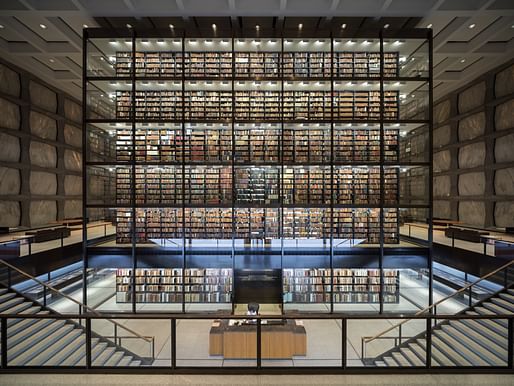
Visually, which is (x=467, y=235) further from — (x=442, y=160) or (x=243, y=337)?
(x=243, y=337)

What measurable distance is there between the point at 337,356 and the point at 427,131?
548cm

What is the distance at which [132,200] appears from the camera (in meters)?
6.13

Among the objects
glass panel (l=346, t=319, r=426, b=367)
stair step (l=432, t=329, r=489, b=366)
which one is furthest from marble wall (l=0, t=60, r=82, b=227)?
stair step (l=432, t=329, r=489, b=366)

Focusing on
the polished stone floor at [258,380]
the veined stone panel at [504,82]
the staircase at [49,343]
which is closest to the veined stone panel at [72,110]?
the staircase at [49,343]

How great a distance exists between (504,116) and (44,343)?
12375mm

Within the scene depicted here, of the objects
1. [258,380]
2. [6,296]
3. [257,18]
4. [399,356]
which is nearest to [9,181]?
[6,296]

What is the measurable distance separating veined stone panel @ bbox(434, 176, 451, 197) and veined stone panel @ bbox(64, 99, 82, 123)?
15310 mm

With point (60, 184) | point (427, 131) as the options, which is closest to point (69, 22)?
point (60, 184)

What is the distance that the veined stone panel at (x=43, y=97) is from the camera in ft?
30.4

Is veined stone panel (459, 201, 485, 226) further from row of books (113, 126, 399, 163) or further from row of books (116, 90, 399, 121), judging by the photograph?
row of books (116, 90, 399, 121)

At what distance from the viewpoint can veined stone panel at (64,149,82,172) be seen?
1103 cm

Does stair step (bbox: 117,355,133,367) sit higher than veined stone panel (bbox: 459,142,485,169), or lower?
lower

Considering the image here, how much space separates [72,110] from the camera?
37.3 ft

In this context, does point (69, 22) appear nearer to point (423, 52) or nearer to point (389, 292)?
point (423, 52)
